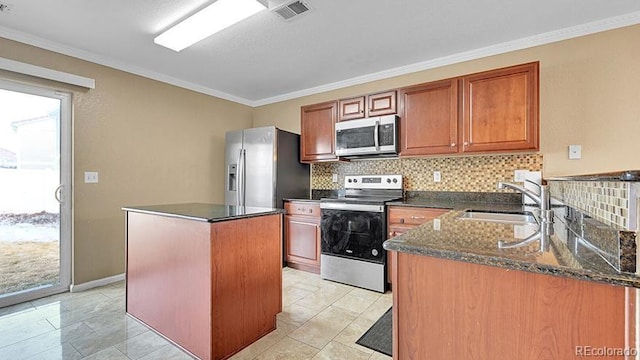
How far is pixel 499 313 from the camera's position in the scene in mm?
861

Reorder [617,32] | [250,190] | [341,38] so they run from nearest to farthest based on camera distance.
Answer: [617,32] → [341,38] → [250,190]

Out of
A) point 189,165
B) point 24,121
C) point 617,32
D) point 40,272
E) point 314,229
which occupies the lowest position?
point 40,272

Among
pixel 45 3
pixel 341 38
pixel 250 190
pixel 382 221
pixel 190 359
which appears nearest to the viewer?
pixel 190 359

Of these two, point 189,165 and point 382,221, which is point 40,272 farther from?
point 382,221

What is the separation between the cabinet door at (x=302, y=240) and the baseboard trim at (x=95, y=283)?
186cm

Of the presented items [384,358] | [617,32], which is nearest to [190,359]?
[384,358]

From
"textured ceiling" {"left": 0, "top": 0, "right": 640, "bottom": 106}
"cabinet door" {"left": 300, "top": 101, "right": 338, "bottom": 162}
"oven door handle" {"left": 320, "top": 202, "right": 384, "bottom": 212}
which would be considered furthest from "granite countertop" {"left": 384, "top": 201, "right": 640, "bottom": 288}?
"cabinet door" {"left": 300, "top": 101, "right": 338, "bottom": 162}

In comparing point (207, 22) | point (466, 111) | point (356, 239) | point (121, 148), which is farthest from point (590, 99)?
point (121, 148)

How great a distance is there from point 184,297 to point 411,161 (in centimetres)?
257

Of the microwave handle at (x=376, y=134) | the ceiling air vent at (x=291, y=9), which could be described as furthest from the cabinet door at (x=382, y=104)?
the ceiling air vent at (x=291, y=9)

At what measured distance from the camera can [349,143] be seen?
3.25 metres

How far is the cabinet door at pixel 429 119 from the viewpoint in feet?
8.91

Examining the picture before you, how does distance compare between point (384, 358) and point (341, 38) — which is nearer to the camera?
point (384, 358)

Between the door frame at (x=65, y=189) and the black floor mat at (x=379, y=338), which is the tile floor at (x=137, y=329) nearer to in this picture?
the black floor mat at (x=379, y=338)
